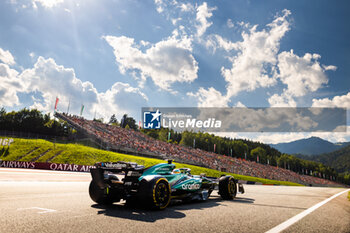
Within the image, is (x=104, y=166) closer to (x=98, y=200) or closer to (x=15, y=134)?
(x=98, y=200)

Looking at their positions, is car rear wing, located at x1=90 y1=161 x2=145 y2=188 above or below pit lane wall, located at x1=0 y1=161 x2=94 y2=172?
above

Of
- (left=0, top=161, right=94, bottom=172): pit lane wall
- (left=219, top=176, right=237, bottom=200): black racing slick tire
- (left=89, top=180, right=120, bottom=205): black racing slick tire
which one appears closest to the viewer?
(left=89, top=180, right=120, bottom=205): black racing slick tire

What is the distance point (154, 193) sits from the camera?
550 cm

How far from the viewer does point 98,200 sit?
605 cm

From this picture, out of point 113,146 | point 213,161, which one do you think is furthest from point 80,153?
point 213,161

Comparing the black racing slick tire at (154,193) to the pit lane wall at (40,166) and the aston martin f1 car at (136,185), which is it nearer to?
the aston martin f1 car at (136,185)

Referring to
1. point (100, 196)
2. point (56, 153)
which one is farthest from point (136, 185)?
point (56, 153)

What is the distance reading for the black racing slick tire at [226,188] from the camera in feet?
28.6

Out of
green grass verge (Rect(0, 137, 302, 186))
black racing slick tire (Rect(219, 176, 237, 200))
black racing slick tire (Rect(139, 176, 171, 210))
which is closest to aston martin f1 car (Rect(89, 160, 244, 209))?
black racing slick tire (Rect(139, 176, 171, 210))

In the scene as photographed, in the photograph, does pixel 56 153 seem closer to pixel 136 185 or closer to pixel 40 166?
pixel 40 166

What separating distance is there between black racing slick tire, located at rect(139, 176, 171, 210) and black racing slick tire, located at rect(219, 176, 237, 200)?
3.57 meters

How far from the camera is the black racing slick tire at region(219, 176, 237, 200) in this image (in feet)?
28.6

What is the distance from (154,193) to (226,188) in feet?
13.9

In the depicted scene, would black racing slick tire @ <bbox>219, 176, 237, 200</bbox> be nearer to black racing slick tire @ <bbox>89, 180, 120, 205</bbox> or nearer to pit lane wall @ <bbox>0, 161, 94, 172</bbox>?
black racing slick tire @ <bbox>89, 180, 120, 205</bbox>
